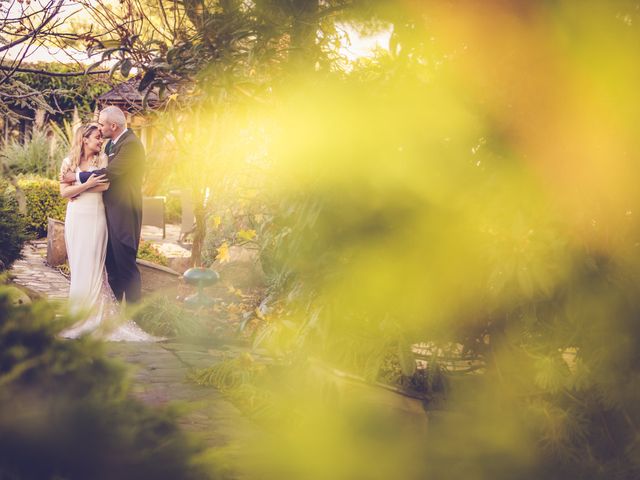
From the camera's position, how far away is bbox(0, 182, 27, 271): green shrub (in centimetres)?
849

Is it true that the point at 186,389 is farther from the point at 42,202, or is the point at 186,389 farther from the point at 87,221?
the point at 42,202

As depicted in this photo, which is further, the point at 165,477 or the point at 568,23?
the point at 568,23

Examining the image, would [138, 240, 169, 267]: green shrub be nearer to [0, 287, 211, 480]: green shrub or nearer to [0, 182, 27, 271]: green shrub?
[0, 182, 27, 271]: green shrub

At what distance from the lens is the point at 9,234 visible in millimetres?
8578

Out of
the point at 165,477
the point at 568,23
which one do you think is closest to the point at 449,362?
the point at 568,23

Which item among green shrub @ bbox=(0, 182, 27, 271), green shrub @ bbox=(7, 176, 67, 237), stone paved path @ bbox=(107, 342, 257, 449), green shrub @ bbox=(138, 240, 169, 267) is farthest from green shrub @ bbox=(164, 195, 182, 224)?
stone paved path @ bbox=(107, 342, 257, 449)

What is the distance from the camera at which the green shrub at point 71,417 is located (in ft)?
4.13

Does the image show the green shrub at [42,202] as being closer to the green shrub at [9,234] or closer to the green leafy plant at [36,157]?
the green leafy plant at [36,157]

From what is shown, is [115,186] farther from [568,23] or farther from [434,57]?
[568,23]

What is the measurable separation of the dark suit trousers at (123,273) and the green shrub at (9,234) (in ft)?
5.33

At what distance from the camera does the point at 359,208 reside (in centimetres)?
354

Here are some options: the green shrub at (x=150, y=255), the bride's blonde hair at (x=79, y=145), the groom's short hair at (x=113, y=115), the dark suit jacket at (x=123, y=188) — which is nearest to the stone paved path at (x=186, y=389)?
the dark suit jacket at (x=123, y=188)

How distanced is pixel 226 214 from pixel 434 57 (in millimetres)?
6346

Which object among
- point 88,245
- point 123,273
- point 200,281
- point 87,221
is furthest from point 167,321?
point 87,221
